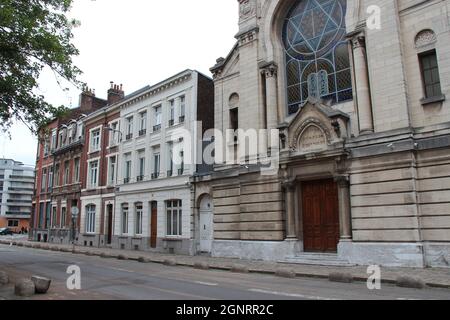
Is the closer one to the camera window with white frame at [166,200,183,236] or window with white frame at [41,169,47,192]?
window with white frame at [166,200,183,236]

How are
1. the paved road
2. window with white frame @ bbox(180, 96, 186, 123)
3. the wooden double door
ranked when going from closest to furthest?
the paved road → the wooden double door → window with white frame @ bbox(180, 96, 186, 123)

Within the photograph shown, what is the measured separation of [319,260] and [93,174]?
2318cm

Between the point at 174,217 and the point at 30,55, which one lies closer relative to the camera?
the point at 30,55

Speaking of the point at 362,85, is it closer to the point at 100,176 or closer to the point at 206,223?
the point at 206,223

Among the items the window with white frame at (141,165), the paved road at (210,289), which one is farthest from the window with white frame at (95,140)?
the paved road at (210,289)

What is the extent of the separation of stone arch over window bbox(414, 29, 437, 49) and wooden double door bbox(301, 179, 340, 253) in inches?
257

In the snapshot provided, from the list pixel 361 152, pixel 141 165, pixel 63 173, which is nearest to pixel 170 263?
pixel 361 152

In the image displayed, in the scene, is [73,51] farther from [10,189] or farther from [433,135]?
[10,189]

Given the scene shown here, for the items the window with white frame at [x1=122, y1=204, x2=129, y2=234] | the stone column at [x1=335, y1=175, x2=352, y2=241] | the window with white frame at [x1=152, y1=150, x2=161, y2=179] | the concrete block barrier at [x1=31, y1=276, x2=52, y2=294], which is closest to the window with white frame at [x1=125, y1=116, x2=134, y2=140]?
the window with white frame at [x1=152, y1=150, x2=161, y2=179]

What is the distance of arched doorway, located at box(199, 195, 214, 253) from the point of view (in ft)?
75.4

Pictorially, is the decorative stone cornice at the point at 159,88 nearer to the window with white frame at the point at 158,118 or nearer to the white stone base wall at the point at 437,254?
the window with white frame at the point at 158,118

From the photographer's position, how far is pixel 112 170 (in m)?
31.8

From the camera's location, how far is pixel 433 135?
14.7 meters

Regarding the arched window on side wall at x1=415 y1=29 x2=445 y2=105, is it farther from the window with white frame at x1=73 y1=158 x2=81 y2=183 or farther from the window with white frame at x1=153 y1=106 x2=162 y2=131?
the window with white frame at x1=73 y1=158 x2=81 y2=183
